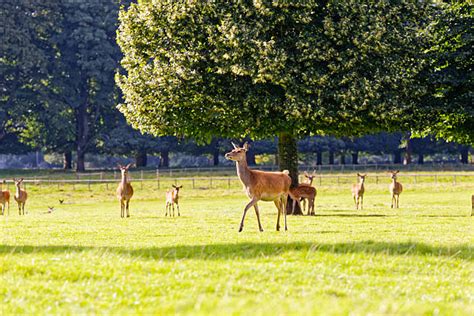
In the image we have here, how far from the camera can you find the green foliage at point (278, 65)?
29422mm

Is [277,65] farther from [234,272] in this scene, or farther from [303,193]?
[234,272]

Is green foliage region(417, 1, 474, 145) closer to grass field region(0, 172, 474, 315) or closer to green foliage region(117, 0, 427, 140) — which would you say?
green foliage region(117, 0, 427, 140)

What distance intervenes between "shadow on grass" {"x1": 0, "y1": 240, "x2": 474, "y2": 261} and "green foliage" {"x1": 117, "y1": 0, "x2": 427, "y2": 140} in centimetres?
1374

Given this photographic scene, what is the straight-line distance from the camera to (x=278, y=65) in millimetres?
29078

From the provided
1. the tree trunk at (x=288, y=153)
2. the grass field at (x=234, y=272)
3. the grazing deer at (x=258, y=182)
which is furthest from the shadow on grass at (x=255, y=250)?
the tree trunk at (x=288, y=153)

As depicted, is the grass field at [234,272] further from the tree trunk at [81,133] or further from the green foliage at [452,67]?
the tree trunk at [81,133]

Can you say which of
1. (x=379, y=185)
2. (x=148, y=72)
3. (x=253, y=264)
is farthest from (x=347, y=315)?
(x=379, y=185)

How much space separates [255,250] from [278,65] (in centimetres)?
1514

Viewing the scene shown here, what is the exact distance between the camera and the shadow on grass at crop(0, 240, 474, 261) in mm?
14297

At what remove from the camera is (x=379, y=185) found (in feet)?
199

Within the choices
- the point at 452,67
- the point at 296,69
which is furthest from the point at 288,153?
the point at 452,67

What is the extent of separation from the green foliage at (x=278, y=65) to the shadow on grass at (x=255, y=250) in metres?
13.7

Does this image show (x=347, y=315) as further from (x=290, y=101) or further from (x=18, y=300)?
(x=290, y=101)

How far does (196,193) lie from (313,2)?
1181 inches
